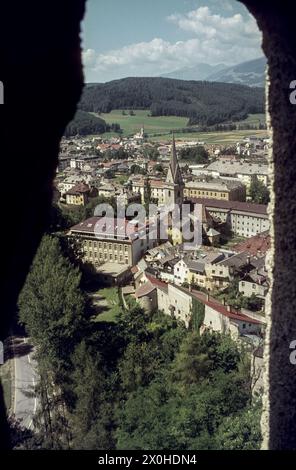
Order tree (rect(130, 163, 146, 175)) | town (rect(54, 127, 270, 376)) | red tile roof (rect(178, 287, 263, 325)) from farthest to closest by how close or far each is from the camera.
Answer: tree (rect(130, 163, 146, 175)) → town (rect(54, 127, 270, 376)) → red tile roof (rect(178, 287, 263, 325))

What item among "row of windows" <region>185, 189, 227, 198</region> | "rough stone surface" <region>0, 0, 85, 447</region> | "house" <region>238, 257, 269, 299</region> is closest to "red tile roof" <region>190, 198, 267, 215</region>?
"row of windows" <region>185, 189, 227, 198</region>

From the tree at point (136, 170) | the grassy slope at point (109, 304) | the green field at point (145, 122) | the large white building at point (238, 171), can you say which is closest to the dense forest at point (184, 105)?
the green field at point (145, 122)

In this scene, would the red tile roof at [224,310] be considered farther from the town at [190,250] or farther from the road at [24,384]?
the road at [24,384]

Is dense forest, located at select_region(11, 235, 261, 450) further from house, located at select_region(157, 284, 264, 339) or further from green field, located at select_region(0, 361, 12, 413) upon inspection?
green field, located at select_region(0, 361, 12, 413)
